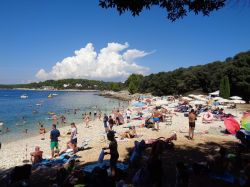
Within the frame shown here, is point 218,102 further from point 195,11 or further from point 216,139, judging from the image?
point 195,11

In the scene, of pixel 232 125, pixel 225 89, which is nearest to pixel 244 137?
pixel 232 125

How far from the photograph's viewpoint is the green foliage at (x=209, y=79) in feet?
154

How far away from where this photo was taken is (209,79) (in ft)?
224

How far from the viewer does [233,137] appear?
14.5 meters

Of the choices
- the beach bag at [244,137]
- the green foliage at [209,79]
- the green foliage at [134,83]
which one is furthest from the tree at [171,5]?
the green foliage at [134,83]

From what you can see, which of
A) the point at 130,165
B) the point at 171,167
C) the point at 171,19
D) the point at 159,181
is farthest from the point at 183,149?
the point at 171,19

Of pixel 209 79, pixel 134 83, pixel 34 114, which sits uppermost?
pixel 209 79

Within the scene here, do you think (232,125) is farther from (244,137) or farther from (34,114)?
(34,114)

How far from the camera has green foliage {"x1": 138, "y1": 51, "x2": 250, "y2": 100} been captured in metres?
46.9

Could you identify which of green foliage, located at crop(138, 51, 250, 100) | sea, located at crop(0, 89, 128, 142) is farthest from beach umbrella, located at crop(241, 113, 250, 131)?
green foliage, located at crop(138, 51, 250, 100)

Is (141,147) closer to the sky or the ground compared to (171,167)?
closer to the sky

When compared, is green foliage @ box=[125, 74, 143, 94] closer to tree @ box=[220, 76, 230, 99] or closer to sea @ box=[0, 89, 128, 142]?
sea @ box=[0, 89, 128, 142]

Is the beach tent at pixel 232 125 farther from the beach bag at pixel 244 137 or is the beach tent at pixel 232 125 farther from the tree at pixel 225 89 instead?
the tree at pixel 225 89

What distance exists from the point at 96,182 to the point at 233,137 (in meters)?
10.3
